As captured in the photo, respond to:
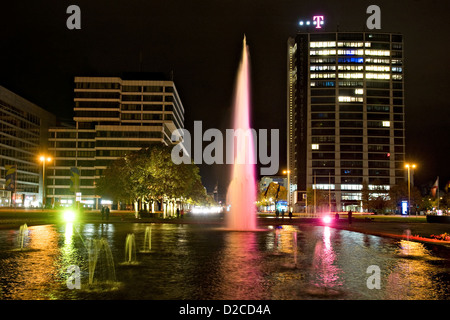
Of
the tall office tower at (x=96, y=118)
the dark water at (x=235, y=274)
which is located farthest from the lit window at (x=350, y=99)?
the dark water at (x=235, y=274)

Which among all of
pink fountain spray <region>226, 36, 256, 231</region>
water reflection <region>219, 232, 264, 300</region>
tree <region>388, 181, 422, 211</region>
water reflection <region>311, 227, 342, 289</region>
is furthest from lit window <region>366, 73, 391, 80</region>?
water reflection <region>219, 232, 264, 300</region>

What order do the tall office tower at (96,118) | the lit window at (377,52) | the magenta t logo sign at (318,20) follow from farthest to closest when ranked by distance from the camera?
the magenta t logo sign at (318,20) < the lit window at (377,52) < the tall office tower at (96,118)

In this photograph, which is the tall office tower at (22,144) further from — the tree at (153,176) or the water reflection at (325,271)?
the water reflection at (325,271)

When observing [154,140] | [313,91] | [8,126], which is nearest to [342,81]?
[313,91]

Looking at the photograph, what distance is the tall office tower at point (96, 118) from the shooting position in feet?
438

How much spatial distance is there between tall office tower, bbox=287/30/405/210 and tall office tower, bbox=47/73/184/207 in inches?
2182

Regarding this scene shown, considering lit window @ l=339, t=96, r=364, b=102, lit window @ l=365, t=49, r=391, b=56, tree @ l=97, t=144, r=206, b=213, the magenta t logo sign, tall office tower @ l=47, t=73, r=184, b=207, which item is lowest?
tree @ l=97, t=144, r=206, b=213

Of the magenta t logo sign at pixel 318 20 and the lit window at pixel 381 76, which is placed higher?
the magenta t logo sign at pixel 318 20

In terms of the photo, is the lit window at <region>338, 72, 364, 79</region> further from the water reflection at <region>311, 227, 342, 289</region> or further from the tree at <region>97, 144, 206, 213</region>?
the water reflection at <region>311, 227, 342, 289</region>

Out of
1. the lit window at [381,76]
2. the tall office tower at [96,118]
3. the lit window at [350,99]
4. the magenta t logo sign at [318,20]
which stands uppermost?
the magenta t logo sign at [318,20]

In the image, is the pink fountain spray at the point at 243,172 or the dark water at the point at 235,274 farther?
the pink fountain spray at the point at 243,172

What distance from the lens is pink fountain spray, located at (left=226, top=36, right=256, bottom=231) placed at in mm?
36625

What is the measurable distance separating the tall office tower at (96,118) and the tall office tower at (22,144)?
4.68 m

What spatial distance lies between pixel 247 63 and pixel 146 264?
28808 millimetres
